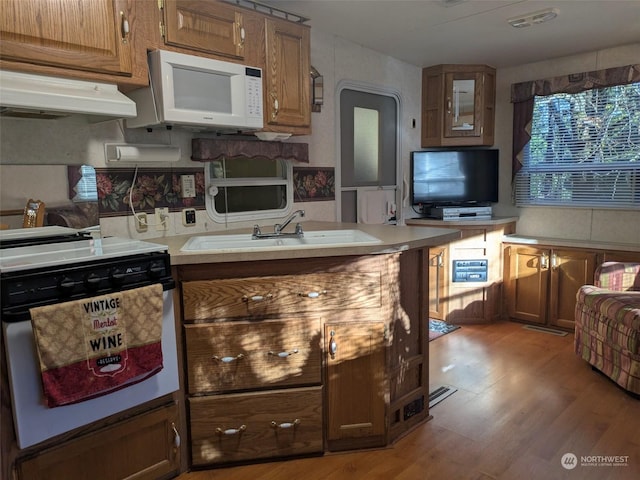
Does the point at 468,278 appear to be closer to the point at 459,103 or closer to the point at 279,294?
the point at 459,103

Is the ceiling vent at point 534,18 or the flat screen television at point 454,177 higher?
the ceiling vent at point 534,18

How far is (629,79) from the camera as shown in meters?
3.58

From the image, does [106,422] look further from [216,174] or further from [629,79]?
[629,79]

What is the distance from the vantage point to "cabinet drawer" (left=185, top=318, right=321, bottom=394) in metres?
1.97

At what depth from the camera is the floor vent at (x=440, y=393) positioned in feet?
8.71

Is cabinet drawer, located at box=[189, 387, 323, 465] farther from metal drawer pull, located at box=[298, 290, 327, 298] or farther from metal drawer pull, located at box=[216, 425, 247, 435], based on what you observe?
metal drawer pull, located at box=[298, 290, 327, 298]

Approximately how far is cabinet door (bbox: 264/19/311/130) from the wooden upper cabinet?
1.92m

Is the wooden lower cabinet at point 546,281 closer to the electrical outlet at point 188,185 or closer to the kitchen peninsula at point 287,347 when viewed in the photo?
the kitchen peninsula at point 287,347

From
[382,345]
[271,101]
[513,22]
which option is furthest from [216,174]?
[513,22]

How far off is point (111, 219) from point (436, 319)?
117 inches

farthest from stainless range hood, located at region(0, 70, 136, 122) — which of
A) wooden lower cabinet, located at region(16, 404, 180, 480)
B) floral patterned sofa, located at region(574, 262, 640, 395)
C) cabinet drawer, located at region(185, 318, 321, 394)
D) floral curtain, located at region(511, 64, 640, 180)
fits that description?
floral curtain, located at region(511, 64, 640, 180)

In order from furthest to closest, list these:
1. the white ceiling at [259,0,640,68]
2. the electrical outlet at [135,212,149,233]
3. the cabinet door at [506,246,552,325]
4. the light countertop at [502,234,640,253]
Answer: the cabinet door at [506,246,552,325]
the light countertop at [502,234,640,253]
the white ceiling at [259,0,640,68]
the electrical outlet at [135,212,149,233]

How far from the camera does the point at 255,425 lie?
2049mm

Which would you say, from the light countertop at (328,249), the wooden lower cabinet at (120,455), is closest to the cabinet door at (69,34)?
the light countertop at (328,249)
